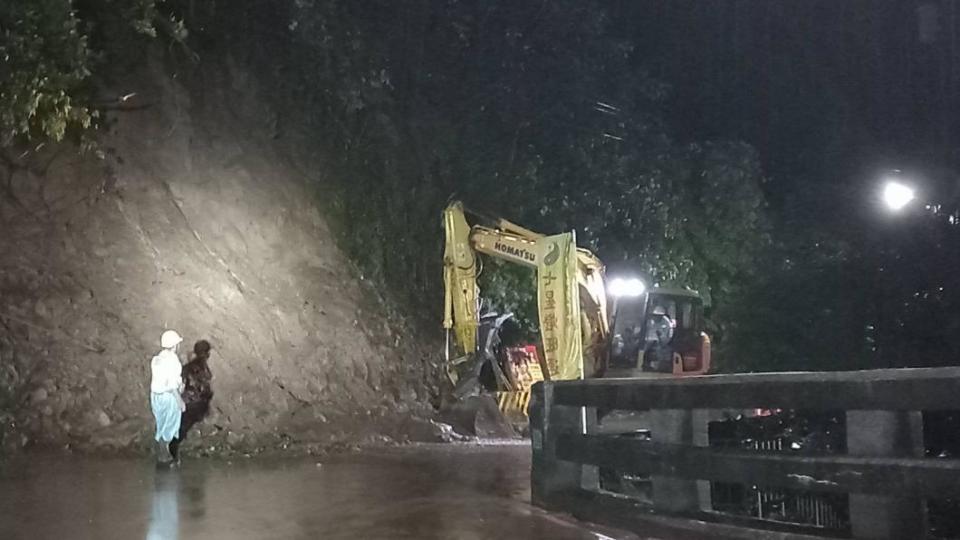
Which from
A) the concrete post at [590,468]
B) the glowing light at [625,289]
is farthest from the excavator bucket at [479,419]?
the concrete post at [590,468]

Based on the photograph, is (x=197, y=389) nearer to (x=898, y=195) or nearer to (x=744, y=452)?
(x=744, y=452)

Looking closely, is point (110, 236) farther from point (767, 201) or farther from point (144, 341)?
point (767, 201)

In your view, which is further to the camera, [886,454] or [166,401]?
[166,401]

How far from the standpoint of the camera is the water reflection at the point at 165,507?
7.83 metres

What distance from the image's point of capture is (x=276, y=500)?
958cm

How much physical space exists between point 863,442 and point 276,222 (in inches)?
549

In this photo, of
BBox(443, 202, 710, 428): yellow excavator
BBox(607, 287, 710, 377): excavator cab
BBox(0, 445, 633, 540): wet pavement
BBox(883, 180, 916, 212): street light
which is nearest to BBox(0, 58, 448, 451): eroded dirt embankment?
BBox(443, 202, 710, 428): yellow excavator

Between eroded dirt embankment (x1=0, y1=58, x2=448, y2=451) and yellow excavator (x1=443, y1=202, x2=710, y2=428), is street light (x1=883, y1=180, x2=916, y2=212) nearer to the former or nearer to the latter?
yellow excavator (x1=443, y1=202, x2=710, y2=428)

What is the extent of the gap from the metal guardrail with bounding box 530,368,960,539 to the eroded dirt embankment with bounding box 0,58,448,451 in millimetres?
6816

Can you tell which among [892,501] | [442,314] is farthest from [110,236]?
[892,501]

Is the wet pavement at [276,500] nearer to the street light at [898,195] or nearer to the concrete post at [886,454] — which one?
the concrete post at [886,454]

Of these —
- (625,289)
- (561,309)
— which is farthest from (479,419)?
(625,289)

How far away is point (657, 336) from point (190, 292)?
30.6 feet

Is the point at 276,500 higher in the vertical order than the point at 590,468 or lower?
lower
